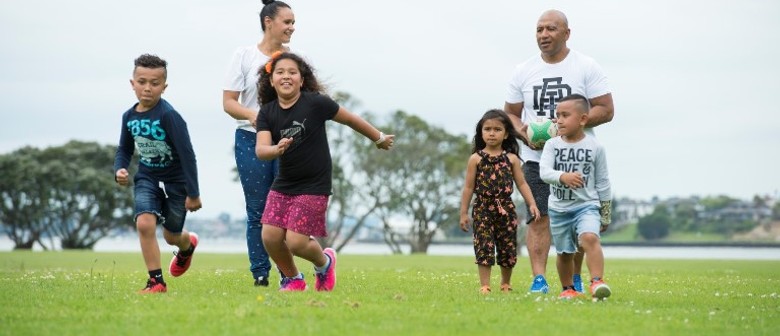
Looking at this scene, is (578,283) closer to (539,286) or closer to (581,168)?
(539,286)

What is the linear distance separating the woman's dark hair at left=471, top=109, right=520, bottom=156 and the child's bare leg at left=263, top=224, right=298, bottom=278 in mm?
2132

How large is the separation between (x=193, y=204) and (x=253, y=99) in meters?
1.36

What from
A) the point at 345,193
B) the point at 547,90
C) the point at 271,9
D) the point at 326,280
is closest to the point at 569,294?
the point at 547,90

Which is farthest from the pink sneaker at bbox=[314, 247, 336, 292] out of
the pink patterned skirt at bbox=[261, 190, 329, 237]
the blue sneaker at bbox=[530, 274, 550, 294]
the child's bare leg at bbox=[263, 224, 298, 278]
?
the blue sneaker at bbox=[530, 274, 550, 294]

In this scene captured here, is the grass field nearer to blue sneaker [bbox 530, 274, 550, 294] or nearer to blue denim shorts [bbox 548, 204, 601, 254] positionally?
blue sneaker [bbox 530, 274, 550, 294]

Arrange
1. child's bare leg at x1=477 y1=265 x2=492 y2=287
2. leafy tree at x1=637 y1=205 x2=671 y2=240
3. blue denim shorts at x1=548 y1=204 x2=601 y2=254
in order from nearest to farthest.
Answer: blue denim shorts at x1=548 y1=204 x2=601 y2=254 → child's bare leg at x1=477 y1=265 x2=492 y2=287 → leafy tree at x1=637 y1=205 x2=671 y2=240

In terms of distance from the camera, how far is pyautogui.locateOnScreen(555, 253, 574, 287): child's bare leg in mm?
9359

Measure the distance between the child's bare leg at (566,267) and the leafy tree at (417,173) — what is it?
1965 inches

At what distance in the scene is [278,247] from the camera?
932 cm

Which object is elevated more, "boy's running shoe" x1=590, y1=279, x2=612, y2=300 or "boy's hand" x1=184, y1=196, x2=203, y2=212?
"boy's hand" x1=184, y1=196, x2=203, y2=212

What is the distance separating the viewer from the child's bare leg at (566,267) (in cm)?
936

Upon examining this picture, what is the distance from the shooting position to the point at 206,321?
706cm

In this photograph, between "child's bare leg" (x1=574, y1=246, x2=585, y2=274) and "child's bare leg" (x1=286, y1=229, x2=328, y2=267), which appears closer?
"child's bare leg" (x1=286, y1=229, x2=328, y2=267)

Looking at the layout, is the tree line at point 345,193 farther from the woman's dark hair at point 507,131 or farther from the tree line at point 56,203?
the woman's dark hair at point 507,131
